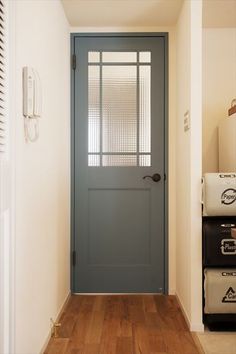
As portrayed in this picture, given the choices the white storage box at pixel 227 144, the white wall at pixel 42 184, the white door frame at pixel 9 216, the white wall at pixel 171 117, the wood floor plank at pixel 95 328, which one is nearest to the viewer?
the white door frame at pixel 9 216

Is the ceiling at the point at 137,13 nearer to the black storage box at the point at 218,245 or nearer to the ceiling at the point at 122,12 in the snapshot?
the ceiling at the point at 122,12

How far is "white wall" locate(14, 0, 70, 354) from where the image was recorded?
1.71 metres

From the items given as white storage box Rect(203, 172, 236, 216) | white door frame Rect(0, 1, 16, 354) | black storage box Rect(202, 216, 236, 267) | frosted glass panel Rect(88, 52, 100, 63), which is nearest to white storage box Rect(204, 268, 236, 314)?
black storage box Rect(202, 216, 236, 267)

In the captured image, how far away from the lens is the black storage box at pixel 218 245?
237cm

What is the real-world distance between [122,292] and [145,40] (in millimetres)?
2378

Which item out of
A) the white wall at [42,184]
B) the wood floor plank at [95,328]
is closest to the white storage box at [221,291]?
the wood floor plank at [95,328]

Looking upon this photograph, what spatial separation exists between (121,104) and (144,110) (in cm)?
22

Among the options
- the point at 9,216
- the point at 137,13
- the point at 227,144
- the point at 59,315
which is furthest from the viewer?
the point at 137,13

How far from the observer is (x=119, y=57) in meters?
3.20

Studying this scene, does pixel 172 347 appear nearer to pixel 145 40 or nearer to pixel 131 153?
pixel 131 153

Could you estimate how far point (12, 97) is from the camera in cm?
158

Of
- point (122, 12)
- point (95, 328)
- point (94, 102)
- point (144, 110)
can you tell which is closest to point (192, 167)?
point (144, 110)

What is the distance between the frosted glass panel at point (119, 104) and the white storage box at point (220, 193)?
1060 millimetres

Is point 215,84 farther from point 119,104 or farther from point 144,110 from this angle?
point 119,104
